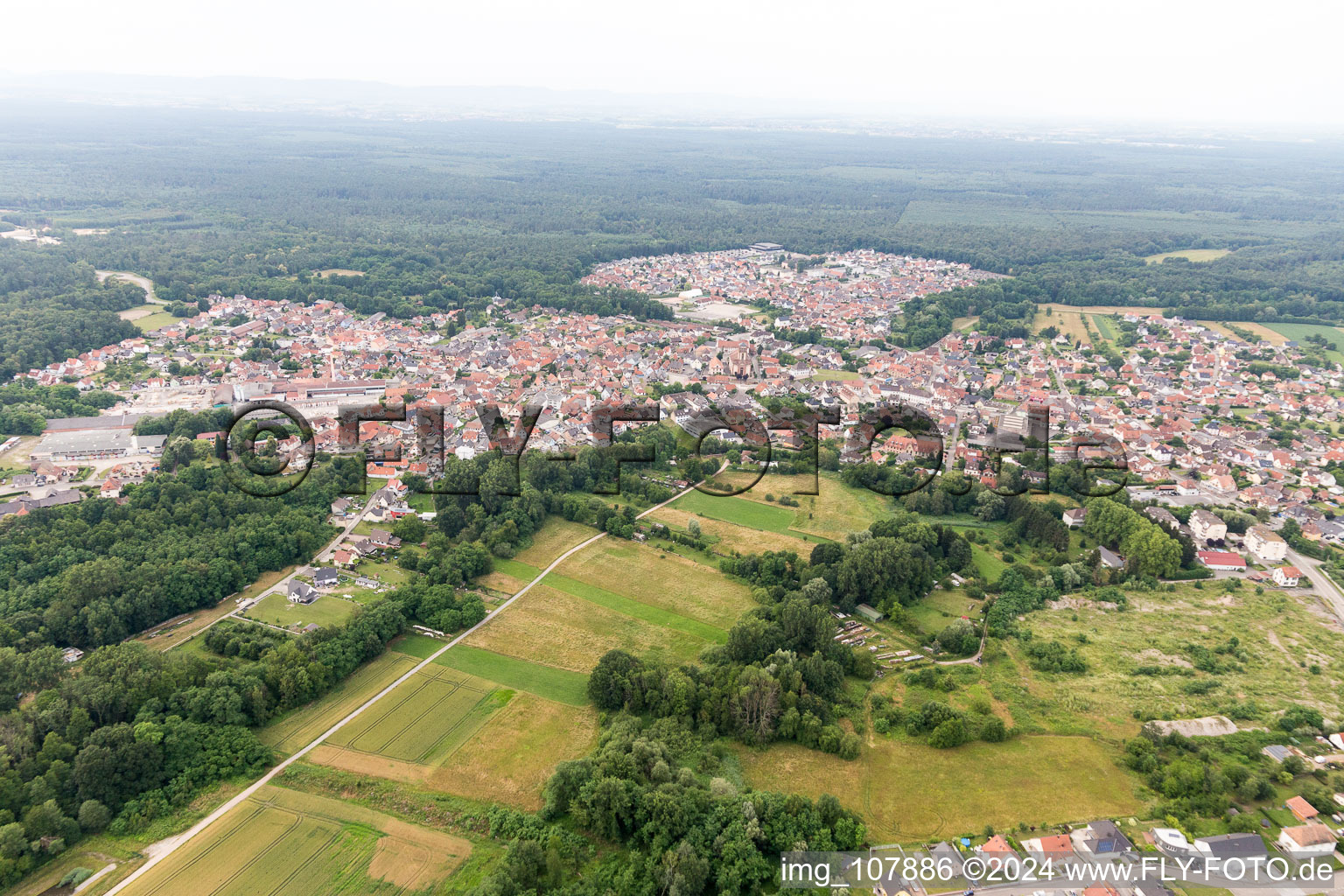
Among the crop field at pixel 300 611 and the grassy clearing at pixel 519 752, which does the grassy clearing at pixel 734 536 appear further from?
the crop field at pixel 300 611

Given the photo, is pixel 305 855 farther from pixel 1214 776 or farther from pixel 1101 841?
pixel 1214 776

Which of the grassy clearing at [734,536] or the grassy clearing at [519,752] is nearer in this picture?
the grassy clearing at [519,752]

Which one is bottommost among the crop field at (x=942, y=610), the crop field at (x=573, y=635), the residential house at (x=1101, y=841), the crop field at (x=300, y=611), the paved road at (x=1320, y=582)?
the crop field at (x=573, y=635)

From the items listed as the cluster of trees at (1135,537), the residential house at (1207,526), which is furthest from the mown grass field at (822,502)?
the residential house at (1207,526)

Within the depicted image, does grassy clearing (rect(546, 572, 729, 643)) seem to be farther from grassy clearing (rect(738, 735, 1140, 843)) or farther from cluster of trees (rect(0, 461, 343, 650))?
cluster of trees (rect(0, 461, 343, 650))

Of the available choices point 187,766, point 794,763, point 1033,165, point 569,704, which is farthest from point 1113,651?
point 1033,165

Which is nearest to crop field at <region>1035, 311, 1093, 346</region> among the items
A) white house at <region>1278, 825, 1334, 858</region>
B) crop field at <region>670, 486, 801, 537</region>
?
crop field at <region>670, 486, 801, 537</region>
